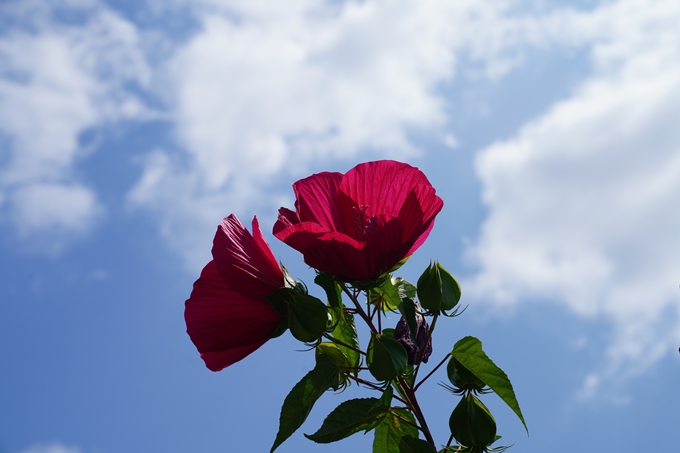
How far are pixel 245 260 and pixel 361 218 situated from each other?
0.27 meters

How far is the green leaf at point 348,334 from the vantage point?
57.8 inches

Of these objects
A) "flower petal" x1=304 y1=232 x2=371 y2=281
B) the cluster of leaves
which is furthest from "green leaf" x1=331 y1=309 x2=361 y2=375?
"flower petal" x1=304 y1=232 x2=371 y2=281

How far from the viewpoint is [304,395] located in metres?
1.33

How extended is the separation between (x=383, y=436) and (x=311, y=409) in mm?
249

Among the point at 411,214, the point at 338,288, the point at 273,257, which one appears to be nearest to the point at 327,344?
the point at 338,288

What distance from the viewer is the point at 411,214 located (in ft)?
4.31

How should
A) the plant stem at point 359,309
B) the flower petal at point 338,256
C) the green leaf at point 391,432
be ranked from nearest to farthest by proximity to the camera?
the flower petal at point 338,256 < the plant stem at point 359,309 < the green leaf at point 391,432

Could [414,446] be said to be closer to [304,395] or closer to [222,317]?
[304,395]

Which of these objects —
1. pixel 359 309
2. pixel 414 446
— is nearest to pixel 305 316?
pixel 359 309

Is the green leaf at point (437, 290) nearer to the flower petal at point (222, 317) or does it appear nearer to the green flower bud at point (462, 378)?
the green flower bud at point (462, 378)

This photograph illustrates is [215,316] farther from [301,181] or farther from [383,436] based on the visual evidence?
[383,436]

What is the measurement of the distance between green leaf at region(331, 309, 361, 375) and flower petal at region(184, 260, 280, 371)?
7.2 inches

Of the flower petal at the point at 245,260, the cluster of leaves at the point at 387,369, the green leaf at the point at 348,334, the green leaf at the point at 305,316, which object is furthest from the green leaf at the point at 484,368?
the flower petal at the point at 245,260

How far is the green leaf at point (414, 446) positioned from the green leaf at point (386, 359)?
0.14 metres
